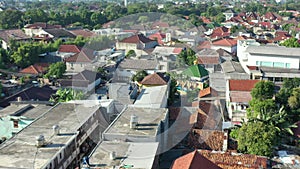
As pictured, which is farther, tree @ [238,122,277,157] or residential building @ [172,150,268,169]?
tree @ [238,122,277,157]

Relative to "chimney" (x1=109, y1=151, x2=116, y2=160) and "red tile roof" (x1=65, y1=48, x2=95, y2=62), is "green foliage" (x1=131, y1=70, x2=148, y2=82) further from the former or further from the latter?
"chimney" (x1=109, y1=151, x2=116, y2=160)

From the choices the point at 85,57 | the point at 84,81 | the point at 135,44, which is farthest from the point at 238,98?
the point at 135,44

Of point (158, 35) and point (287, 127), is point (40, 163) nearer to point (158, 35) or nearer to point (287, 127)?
point (287, 127)

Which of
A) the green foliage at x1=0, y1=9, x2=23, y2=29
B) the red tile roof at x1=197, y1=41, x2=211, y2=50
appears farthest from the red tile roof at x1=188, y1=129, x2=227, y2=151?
the green foliage at x1=0, y1=9, x2=23, y2=29

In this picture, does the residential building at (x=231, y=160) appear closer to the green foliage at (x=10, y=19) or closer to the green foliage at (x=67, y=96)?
the green foliage at (x=67, y=96)

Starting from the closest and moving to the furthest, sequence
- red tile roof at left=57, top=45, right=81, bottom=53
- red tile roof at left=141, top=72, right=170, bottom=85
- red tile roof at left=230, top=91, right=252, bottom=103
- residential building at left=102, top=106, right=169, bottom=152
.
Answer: residential building at left=102, top=106, right=169, bottom=152 → red tile roof at left=230, top=91, right=252, bottom=103 → red tile roof at left=141, top=72, right=170, bottom=85 → red tile roof at left=57, top=45, right=81, bottom=53
